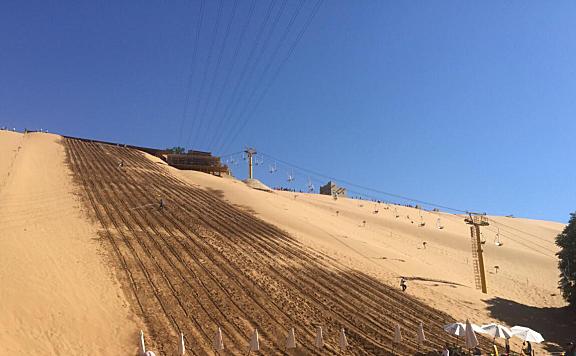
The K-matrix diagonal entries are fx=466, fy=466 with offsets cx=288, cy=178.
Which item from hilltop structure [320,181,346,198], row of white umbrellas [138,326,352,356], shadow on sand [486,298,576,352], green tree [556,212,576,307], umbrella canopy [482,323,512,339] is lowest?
shadow on sand [486,298,576,352]

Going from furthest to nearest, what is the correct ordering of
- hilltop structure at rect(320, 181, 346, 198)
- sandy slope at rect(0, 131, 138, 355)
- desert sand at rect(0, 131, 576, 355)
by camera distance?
hilltop structure at rect(320, 181, 346, 198)
desert sand at rect(0, 131, 576, 355)
sandy slope at rect(0, 131, 138, 355)

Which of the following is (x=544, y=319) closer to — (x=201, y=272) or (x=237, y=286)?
(x=237, y=286)

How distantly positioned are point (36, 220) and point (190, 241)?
993 cm

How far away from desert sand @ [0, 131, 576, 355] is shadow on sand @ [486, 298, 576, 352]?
15 centimetres

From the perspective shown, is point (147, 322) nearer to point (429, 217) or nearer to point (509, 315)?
point (509, 315)

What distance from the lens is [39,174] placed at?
45219mm

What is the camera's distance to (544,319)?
89.8ft

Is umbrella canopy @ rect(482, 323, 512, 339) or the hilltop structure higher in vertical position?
the hilltop structure

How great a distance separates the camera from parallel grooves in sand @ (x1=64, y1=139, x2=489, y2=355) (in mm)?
19516

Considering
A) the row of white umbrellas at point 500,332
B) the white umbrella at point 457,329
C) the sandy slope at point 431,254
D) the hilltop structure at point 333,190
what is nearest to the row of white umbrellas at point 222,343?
the white umbrella at point 457,329

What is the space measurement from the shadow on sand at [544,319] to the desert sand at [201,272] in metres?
0.15

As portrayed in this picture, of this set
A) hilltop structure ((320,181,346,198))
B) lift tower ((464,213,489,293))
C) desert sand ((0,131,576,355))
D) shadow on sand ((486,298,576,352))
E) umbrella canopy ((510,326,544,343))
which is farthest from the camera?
hilltop structure ((320,181,346,198))

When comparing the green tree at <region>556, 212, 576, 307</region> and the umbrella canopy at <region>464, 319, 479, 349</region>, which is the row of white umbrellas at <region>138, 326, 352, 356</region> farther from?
the green tree at <region>556, 212, 576, 307</region>

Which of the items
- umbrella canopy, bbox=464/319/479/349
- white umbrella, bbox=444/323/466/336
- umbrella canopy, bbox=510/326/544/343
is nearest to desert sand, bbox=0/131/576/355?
white umbrella, bbox=444/323/466/336
